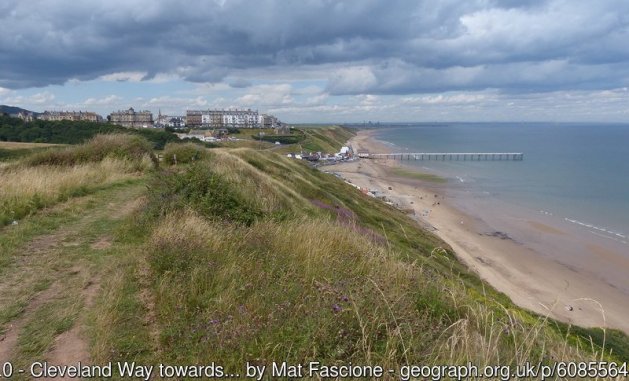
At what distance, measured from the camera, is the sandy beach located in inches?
835

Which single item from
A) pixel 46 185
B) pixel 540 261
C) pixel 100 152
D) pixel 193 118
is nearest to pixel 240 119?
pixel 193 118

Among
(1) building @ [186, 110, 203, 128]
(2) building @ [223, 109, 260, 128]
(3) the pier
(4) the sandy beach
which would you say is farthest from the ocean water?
(1) building @ [186, 110, 203, 128]

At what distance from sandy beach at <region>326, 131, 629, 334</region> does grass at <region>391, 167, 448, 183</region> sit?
21933 mm

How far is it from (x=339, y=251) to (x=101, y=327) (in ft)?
10.7

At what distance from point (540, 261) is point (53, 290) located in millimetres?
29835

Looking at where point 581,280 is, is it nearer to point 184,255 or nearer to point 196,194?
point 196,194

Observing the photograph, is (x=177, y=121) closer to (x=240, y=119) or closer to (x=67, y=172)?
(x=240, y=119)

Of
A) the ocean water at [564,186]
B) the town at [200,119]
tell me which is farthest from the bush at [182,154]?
the town at [200,119]

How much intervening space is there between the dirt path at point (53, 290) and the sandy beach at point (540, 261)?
13.6m

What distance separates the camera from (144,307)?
452 centimetres

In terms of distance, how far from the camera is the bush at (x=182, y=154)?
2083cm

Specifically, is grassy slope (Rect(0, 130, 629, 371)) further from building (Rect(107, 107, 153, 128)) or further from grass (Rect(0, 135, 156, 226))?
building (Rect(107, 107, 153, 128))

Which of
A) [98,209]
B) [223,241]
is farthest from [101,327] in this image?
[98,209]

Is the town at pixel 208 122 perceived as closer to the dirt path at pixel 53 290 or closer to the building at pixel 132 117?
the building at pixel 132 117
